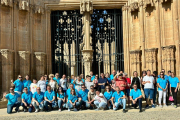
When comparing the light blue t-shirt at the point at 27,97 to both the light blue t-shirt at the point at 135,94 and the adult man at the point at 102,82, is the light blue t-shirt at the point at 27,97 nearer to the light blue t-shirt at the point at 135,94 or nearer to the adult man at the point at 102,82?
the adult man at the point at 102,82

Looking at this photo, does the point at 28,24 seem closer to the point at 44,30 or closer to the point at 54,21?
the point at 44,30

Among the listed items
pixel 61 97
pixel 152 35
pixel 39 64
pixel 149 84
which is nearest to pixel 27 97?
pixel 61 97

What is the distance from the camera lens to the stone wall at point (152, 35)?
11.6m

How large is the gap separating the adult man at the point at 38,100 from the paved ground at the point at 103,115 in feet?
1.30

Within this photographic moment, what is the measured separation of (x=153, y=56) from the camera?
40.7ft

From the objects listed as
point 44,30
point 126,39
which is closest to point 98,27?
point 126,39

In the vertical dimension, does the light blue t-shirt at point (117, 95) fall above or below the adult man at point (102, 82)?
below

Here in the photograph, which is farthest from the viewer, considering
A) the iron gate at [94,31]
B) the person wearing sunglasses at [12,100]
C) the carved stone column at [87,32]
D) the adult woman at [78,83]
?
the iron gate at [94,31]

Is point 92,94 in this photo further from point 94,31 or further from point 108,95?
point 94,31

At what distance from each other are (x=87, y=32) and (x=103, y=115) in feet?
21.6

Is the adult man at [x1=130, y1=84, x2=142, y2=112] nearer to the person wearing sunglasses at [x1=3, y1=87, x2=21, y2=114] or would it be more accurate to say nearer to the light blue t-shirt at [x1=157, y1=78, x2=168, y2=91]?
the light blue t-shirt at [x1=157, y1=78, x2=168, y2=91]

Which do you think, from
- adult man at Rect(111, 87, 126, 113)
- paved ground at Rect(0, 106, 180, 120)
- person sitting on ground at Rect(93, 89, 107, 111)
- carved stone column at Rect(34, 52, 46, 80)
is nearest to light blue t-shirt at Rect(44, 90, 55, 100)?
paved ground at Rect(0, 106, 180, 120)

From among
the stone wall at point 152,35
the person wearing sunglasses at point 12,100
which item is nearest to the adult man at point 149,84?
the stone wall at point 152,35

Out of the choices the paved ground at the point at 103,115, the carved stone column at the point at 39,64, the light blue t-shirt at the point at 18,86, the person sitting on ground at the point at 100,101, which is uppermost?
the carved stone column at the point at 39,64
